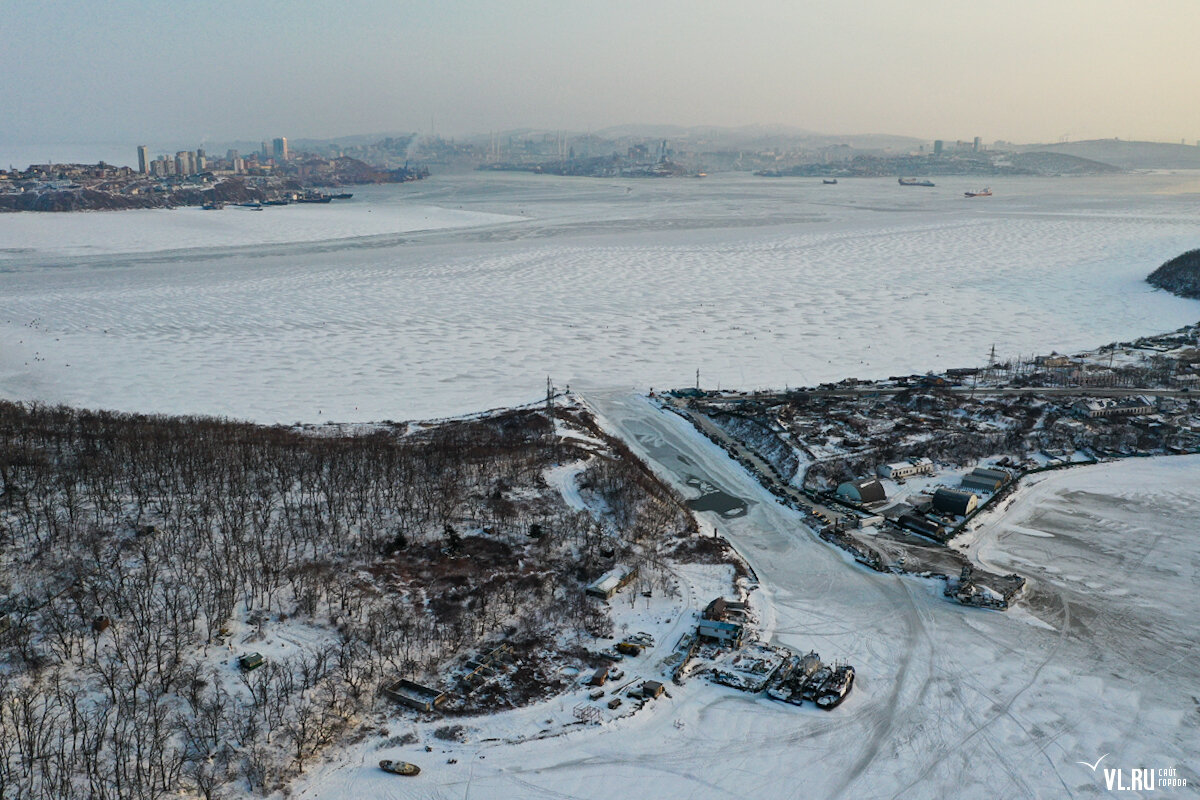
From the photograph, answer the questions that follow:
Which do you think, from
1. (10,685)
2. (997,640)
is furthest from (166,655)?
(997,640)

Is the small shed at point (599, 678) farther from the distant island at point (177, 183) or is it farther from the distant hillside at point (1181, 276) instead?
the distant island at point (177, 183)

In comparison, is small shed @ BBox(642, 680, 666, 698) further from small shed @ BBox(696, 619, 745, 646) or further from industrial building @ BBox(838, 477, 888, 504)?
industrial building @ BBox(838, 477, 888, 504)

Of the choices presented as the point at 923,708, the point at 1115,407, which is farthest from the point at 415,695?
the point at 1115,407

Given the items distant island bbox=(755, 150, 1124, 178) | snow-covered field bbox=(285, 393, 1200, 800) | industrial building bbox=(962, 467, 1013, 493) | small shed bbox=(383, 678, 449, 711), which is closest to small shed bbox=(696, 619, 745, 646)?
snow-covered field bbox=(285, 393, 1200, 800)

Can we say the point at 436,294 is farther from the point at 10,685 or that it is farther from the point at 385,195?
the point at 385,195

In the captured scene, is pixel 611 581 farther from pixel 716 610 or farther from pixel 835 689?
pixel 835 689

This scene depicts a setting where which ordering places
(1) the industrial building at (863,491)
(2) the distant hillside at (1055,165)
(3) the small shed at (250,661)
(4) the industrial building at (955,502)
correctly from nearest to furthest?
(3) the small shed at (250,661), (4) the industrial building at (955,502), (1) the industrial building at (863,491), (2) the distant hillside at (1055,165)

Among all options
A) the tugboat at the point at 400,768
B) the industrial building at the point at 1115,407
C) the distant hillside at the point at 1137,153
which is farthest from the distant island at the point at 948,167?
the tugboat at the point at 400,768
